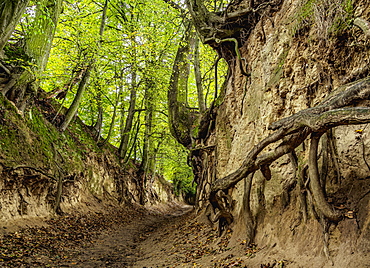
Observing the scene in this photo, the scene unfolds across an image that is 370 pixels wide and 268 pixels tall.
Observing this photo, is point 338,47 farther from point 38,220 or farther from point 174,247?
point 38,220

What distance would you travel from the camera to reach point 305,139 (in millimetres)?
4355

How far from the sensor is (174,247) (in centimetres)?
705

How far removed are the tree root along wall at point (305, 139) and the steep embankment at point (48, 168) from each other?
6073mm

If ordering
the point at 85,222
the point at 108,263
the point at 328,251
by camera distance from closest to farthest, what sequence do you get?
the point at 328,251 → the point at 108,263 → the point at 85,222

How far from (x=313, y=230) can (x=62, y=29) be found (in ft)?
42.9

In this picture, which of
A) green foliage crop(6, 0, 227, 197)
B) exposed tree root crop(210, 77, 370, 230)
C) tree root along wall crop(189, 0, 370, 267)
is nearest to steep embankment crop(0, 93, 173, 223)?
green foliage crop(6, 0, 227, 197)

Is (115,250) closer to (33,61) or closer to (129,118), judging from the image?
(33,61)

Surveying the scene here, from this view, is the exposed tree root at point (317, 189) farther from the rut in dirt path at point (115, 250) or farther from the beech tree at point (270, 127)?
the rut in dirt path at point (115, 250)

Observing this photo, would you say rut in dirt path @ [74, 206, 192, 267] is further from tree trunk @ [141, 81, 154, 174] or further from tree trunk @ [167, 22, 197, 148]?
tree trunk @ [141, 81, 154, 174]

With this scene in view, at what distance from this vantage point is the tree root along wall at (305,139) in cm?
324

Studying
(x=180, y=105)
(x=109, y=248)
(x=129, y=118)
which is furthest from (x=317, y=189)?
(x=129, y=118)

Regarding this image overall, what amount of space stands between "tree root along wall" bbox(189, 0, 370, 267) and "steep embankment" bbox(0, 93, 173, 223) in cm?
607

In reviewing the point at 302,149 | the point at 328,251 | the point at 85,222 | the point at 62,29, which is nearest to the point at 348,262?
the point at 328,251

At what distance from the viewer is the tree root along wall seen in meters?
3.24
